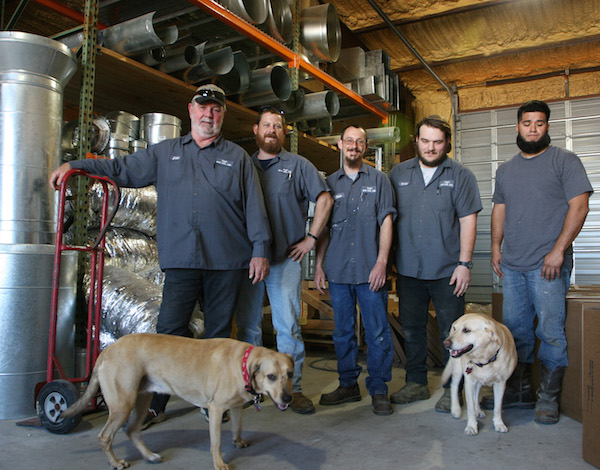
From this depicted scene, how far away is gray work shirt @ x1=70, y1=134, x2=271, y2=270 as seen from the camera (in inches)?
106

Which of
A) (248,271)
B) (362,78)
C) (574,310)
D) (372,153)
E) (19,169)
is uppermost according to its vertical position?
(362,78)

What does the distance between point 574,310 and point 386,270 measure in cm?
114

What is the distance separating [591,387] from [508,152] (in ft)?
27.3

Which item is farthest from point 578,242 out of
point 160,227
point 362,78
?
point 160,227

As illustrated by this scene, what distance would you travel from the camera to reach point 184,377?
2221 mm

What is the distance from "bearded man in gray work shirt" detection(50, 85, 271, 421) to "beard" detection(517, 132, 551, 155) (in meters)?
1.68

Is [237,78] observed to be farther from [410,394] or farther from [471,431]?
[471,431]

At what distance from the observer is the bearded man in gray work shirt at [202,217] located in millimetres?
2713

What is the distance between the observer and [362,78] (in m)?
6.42

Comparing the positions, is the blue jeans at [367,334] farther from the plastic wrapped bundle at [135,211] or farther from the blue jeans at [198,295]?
the plastic wrapped bundle at [135,211]

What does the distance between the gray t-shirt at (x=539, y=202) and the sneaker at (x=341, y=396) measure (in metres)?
1.29

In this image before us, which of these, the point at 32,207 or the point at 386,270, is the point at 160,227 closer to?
the point at 32,207

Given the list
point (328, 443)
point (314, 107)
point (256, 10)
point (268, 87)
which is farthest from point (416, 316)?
point (256, 10)

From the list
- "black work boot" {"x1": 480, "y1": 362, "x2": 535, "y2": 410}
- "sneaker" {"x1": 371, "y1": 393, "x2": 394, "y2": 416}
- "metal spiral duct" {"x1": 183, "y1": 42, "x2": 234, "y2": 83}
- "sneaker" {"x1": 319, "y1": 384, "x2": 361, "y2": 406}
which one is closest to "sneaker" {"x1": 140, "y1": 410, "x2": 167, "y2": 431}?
"sneaker" {"x1": 319, "y1": 384, "x2": 361, "y2": 406}
